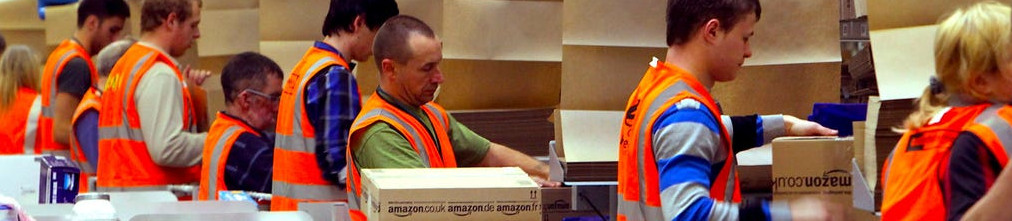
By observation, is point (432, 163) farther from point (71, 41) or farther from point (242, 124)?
point (71, 41)

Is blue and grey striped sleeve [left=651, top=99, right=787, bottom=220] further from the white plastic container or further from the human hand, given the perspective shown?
the white plastic container

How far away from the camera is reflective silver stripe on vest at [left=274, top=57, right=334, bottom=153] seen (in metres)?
5.08

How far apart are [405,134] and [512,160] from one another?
1.95 ft

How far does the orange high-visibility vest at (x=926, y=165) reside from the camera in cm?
341

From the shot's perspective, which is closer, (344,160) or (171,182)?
(344,160)

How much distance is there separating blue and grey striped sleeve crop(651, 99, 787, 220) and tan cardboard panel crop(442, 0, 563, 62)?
1343mm

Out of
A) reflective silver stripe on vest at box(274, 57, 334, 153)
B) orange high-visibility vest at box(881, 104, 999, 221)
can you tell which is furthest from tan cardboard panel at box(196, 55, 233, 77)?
orange high-visibility vest at box(881, 104, 999, 221)

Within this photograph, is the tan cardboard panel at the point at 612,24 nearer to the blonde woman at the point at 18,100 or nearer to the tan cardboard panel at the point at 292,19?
the tan cardboard panel at the point at 292,19

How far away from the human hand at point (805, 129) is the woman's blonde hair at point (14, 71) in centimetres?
613

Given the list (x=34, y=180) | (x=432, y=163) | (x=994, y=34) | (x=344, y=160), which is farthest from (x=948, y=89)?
(x=34, y=180)

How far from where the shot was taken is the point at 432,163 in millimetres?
4422

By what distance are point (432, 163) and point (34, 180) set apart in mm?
1433

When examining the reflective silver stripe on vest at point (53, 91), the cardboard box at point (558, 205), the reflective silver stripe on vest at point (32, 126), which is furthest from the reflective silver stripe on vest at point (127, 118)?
the cardboard box at point (558, 205)

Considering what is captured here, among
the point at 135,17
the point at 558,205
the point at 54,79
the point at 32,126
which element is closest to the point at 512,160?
the point at 558,205
